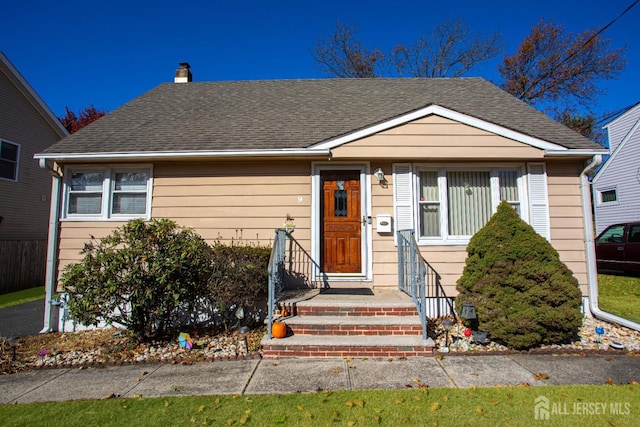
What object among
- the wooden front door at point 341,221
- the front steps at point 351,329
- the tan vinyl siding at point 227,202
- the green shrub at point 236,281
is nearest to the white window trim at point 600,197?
the wooden front door at point 341,221

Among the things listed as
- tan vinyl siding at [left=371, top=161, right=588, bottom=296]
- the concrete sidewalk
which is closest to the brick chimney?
tan vinyl siding at [left=371, top=161, right=588, bottom=296]

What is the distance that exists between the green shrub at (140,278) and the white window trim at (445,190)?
3815 mm

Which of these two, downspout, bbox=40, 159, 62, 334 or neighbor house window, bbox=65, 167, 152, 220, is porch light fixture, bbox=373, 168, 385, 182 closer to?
neighbor house window, bbox=65, 167, 152, 220

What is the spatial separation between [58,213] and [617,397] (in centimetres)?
894

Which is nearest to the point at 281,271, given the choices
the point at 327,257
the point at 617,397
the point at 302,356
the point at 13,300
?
the point at 327,257

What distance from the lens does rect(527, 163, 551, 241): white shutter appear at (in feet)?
20.7

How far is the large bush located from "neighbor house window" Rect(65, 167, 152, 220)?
6.15 m

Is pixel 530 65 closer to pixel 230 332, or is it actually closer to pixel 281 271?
pixel 281 271

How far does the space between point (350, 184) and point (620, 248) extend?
33.8 ft

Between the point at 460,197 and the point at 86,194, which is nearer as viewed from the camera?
the point at 460,197

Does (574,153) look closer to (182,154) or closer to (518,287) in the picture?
(518,287)

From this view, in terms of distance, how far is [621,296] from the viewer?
8180 millimetres

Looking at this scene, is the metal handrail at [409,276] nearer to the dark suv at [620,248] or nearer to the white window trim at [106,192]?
the white window trim at [106,192]

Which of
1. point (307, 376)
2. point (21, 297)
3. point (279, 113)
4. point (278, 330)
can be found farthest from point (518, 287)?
point (21, 297)
